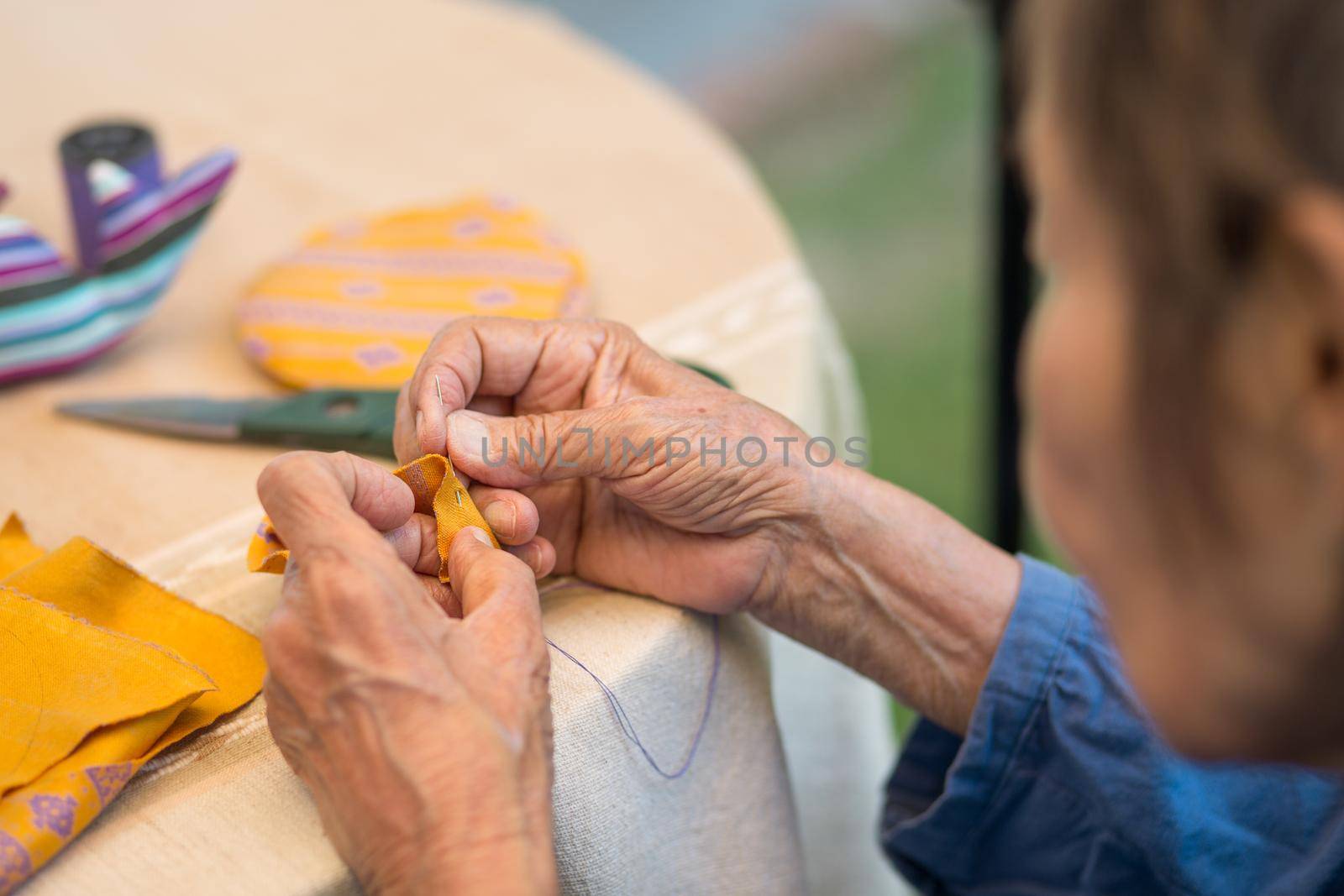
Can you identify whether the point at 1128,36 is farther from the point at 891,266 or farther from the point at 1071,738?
the point at 891,266

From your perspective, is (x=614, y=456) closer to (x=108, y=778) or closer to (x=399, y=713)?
(x=399, y=713)

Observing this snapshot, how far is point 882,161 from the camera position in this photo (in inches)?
133

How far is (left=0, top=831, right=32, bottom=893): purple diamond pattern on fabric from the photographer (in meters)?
0.63

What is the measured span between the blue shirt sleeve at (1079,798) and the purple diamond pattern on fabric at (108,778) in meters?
0.60

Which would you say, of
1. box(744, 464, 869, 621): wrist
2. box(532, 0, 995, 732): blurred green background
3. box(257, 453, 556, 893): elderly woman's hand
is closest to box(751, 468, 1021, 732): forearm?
box(744, 464, 869, 621): wrist

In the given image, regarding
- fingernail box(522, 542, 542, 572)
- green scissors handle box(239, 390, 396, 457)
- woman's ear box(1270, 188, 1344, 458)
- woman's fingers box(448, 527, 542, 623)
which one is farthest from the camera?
green scissors handle box(239, 390, 396, 457)

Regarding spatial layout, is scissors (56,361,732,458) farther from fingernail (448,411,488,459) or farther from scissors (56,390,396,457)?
fingernail (448,411,488,459)

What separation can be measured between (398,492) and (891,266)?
2.43m

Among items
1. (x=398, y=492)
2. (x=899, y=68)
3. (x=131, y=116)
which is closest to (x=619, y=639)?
(x=398, y=492)

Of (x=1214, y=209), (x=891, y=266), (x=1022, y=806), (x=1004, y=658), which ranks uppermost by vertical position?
(x=1214, y=209)

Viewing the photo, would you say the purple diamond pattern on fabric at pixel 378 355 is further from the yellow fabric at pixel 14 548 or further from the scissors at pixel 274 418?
the yellow fabric at pixel 14 548

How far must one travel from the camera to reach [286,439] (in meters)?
0.99

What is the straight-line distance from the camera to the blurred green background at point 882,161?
8.75 feet

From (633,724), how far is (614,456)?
0.19 metres
